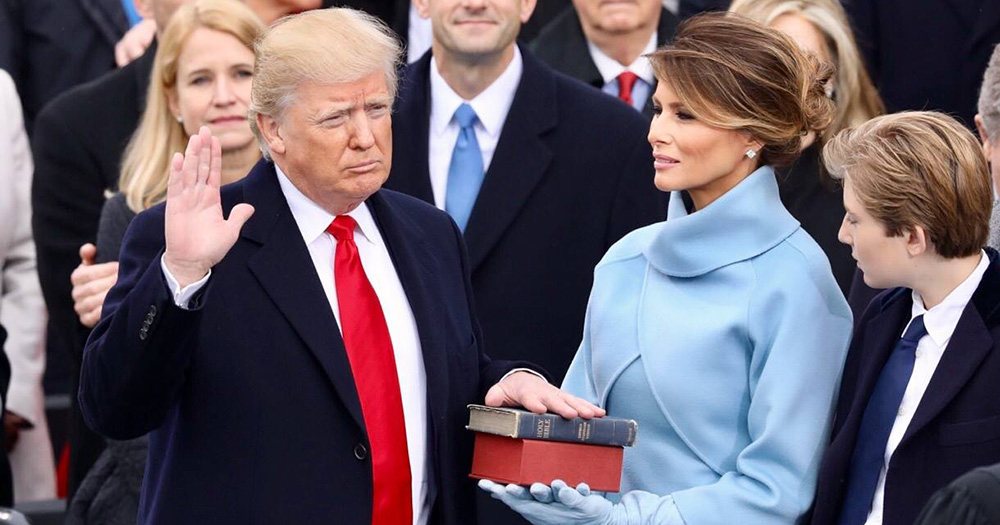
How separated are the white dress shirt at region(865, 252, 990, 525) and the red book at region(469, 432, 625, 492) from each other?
546 mm

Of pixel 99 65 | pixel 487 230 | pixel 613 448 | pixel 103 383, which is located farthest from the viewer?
pixel 99 65

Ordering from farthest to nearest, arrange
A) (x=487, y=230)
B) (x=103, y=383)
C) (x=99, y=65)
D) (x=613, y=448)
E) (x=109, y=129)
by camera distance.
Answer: (x=99, y=65) < (x=109, y=129) < (x=487, y=230) < (x=613, y=448) < (x=103, y=383)

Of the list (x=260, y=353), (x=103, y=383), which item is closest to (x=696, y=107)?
(x=260, y=353)

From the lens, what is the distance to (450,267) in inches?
158

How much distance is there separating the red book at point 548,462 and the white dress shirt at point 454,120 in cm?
168

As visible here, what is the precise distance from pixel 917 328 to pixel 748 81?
640mm

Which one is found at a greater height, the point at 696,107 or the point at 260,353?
the point at 696,107

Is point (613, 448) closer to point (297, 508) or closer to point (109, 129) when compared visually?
point (297, 508)

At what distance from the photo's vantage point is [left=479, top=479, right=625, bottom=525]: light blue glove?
3.63 m

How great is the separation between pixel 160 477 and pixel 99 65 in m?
3.61

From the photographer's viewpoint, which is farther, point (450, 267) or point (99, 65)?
point (99, 65)

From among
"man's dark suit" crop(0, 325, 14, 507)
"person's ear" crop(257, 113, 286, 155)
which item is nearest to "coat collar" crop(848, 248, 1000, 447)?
"person's ear" crop(257, 113, 286, 155)

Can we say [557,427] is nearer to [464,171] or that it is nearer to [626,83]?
[464,171]

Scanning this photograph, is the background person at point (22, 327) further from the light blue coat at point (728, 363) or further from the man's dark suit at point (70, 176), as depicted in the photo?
the light blue coat at point (728, 363)
